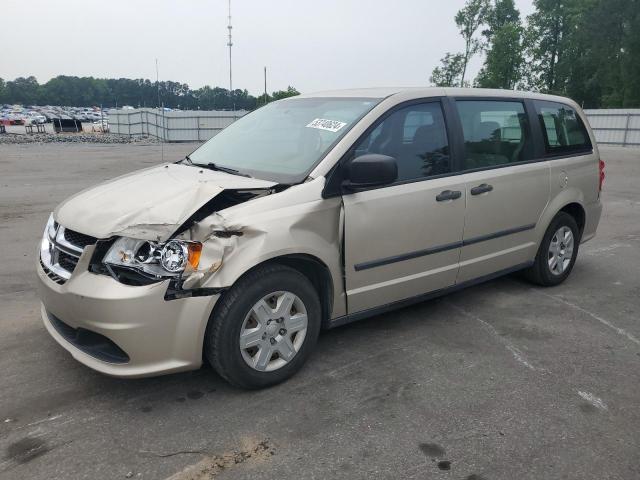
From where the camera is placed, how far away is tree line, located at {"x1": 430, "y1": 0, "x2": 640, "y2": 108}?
46344 millimetres

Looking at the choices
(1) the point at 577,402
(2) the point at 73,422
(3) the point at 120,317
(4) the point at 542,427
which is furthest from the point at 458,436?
(2) the point at 73,422

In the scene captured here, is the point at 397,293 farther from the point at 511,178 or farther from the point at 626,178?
the point at 626,178

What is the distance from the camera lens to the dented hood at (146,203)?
2906mm

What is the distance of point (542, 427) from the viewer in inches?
114

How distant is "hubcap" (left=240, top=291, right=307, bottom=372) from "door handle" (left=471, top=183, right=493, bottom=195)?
169cm

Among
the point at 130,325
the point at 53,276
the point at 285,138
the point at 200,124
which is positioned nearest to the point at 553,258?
the point at 285,138

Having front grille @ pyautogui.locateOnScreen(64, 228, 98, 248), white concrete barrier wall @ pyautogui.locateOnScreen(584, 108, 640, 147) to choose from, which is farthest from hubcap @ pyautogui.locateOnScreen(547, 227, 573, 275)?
white concrete barrier wall @ pyautogui.locateOnScreen(584, 108, 640, 147)

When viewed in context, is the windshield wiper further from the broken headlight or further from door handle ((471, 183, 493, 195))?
door handle ((471, 183, 493, 195))

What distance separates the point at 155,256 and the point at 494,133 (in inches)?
115

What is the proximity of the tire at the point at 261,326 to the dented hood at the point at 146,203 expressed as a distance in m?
0.50

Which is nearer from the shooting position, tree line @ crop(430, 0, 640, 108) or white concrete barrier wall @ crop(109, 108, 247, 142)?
A: white concrete barrier wall @ crop(109, 108, 247, 142)

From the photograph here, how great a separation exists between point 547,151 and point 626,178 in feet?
38.8

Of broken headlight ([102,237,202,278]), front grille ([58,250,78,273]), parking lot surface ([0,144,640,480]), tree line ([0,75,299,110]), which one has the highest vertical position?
tree line ([0,75,299,110])

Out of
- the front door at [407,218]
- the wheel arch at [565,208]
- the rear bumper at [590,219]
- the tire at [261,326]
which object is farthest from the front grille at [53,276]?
the rear bumper at [590,219]
